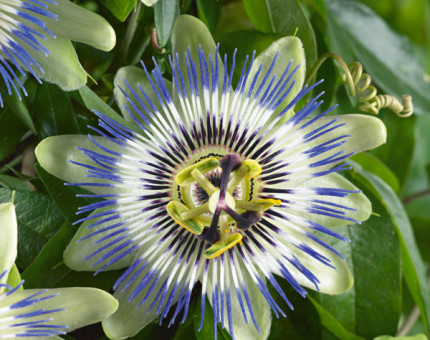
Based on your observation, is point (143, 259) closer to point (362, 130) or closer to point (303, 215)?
point (303, 215)

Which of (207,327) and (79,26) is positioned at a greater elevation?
(79,26)

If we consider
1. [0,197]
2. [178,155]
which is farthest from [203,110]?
[0,197]

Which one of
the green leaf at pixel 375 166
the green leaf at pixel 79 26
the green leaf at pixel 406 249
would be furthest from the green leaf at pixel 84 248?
the green leaf at pixel 375 166

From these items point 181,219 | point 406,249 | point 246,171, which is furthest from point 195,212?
point 406,249

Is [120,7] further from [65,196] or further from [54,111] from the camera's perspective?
[65,196]

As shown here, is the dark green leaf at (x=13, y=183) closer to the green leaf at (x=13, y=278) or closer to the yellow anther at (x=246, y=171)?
the green leaf at (x=13, y=278)

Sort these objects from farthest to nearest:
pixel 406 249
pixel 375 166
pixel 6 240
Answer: pixel 375 166, pixel 406 249, pixel 6 240
